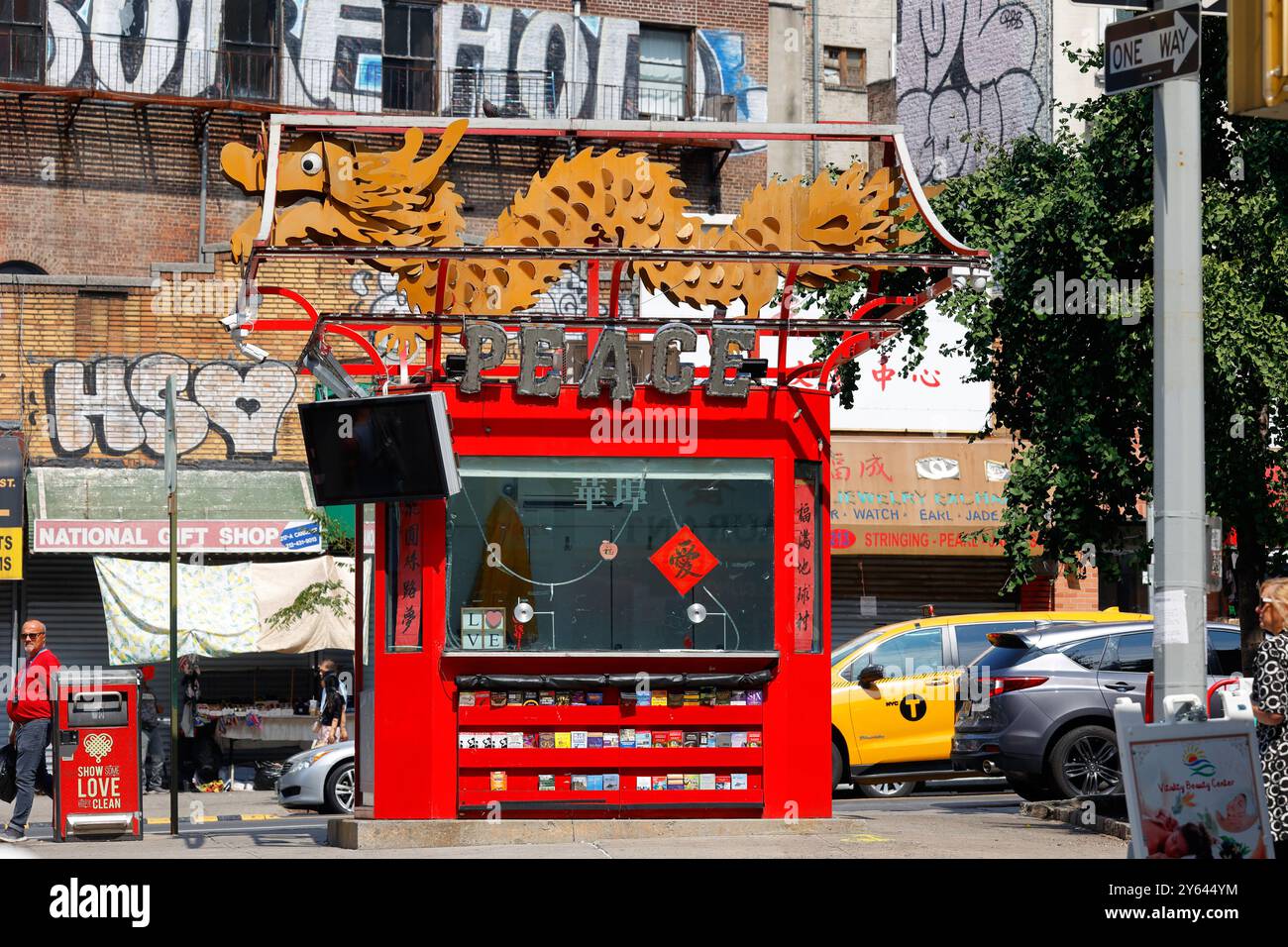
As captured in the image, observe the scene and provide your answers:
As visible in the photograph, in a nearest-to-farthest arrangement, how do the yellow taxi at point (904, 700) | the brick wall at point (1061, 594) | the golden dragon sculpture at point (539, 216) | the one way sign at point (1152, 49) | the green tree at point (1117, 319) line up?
the one way sign at point (1152, 49) < the golden dragon sculpture at point (539, 216) < the green tree at point (1117, 319) < the yellow taxi at point (904, 700) < the brick wall at point (1061, 594)

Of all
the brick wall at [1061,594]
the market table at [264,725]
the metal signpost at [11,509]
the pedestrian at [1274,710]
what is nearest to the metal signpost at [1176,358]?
the pedestrian at [1274,710]

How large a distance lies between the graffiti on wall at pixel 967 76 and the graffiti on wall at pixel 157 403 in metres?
15.6

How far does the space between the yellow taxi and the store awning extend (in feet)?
36.3

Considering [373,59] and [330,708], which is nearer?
[330,708]

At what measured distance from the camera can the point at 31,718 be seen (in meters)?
16.3

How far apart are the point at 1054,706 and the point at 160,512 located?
611 inches

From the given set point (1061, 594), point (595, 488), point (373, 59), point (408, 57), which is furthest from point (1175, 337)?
point (408, 57)

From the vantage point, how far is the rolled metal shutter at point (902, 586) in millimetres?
32125

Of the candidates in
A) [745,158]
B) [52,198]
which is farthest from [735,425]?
[745,158]

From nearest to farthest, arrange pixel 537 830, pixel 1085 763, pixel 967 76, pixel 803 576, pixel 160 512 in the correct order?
pixel 537 830 < pixel 803 576 < pixel 1085 763 < pixel 160 512 < pixel 967 76

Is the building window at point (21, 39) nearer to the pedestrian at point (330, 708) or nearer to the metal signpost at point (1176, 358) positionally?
the pedestrian at point (330, 708)

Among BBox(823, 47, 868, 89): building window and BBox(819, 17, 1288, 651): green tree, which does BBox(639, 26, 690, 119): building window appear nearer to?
BBox(823, 47, 868, 89): building window

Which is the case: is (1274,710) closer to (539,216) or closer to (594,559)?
(594,559)
